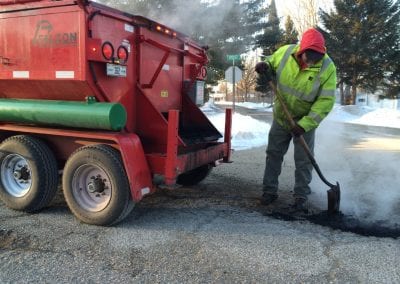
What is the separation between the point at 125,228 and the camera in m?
4.01

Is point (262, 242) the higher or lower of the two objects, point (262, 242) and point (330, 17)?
the lower

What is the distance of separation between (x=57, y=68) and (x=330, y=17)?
29333 mm

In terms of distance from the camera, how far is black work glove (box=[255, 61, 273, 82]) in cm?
457

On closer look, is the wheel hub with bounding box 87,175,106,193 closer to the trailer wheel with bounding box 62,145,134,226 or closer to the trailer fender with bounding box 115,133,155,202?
the trailer wheel with bounding box 62,145,134,226

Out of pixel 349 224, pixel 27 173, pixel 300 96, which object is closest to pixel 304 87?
pixel 300 96

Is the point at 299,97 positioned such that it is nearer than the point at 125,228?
No

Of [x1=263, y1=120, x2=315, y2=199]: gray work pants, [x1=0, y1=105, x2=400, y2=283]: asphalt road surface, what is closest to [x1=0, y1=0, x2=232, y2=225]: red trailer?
[x1=0, y1=105, x2=400, y2=283]: asphalt road surface

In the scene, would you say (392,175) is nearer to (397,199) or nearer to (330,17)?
(397,199)

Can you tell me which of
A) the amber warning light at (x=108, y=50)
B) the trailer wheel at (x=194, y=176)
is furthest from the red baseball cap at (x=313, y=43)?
the trailer wheel at (x=194, y=176)

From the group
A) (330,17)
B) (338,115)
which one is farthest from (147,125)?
(330,17)

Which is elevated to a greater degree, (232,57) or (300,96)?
(232,57)

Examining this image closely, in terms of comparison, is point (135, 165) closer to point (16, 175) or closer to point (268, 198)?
point (16, 175)

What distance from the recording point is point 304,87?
4477 mm

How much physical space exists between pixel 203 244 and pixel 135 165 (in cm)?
94
